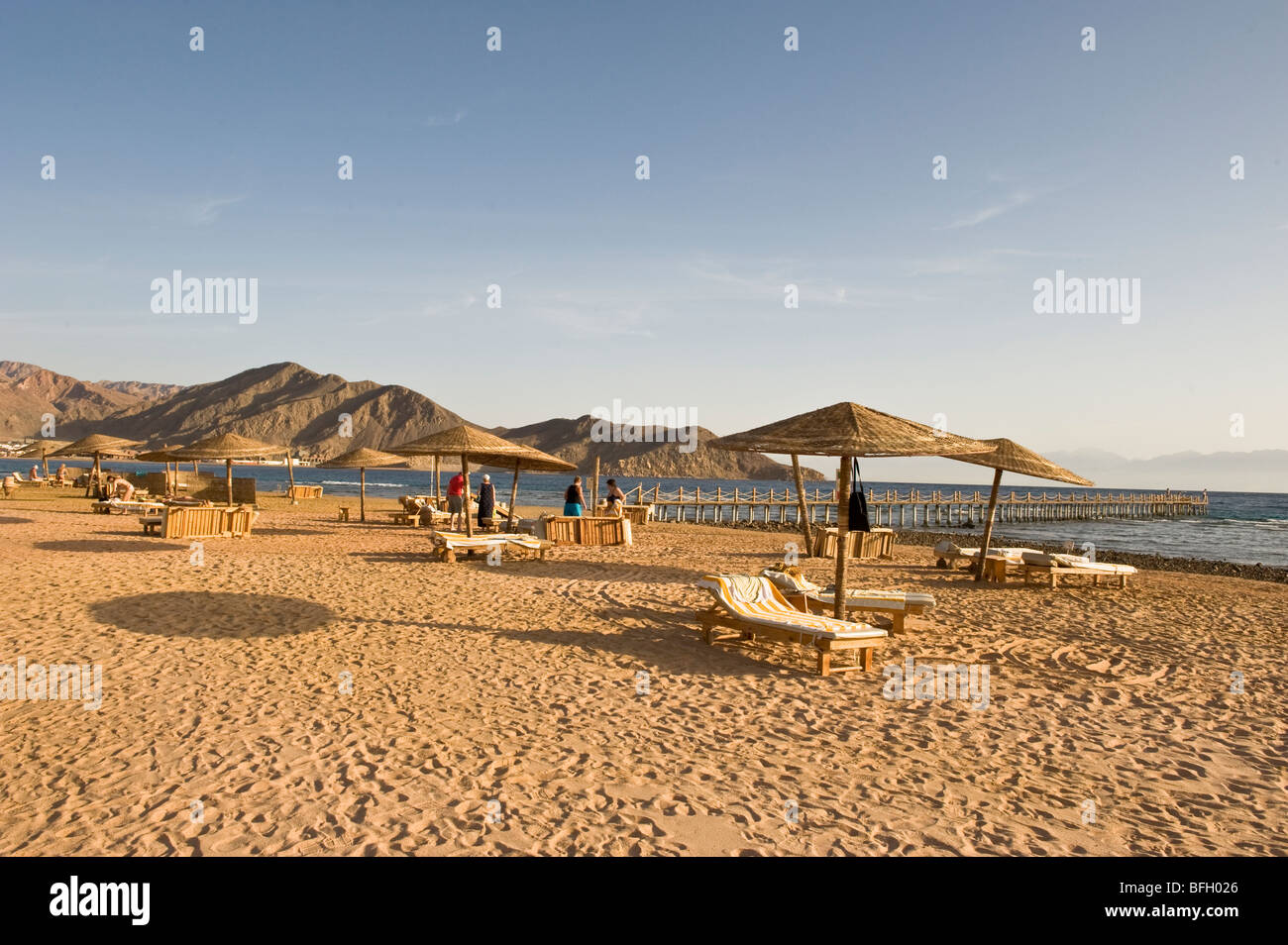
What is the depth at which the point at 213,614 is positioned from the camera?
8.33 meters

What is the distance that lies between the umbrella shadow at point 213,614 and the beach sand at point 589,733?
5cm

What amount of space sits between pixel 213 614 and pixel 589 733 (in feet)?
17.8

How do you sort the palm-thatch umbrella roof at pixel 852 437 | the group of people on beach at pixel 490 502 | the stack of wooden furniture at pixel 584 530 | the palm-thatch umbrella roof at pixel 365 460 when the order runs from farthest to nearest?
the palm-thatch umbrella roof at pixel 365 460 → the group of people on beach at pixel 490 502 → the stack of wooden furniture at pixel 584 530 → the palm-thatch umbrella roof at pixel 852 437

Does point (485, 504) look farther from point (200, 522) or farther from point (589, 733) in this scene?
point (589, 733)

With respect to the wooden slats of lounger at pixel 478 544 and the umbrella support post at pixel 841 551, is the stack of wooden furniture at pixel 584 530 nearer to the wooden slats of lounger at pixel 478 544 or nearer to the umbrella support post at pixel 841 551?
the wooden slats of lounger at pixel 478 544

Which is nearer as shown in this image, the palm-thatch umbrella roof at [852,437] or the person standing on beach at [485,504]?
the palm-thatch umbrella roof at [852,437]

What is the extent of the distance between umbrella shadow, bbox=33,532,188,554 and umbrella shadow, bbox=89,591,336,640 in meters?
5.27

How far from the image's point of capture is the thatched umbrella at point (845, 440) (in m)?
7.66

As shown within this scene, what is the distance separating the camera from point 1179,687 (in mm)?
6688

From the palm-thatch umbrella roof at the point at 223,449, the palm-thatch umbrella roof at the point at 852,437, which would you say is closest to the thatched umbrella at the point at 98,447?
the palm-thatch umbrella roof at the point at 223,449

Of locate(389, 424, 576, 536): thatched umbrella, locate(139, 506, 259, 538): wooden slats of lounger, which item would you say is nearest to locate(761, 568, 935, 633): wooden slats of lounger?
locate(389, 424, 576, 536): thatched umbrella

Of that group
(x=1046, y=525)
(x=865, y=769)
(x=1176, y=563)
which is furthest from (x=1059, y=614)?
(x=1046, y=525)

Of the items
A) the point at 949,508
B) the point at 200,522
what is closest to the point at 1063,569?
the point at 200,522

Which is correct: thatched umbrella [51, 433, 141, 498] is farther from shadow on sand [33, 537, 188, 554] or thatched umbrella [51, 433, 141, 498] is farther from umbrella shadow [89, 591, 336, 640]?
umbrella shadow [89, 591, 336, 640]
